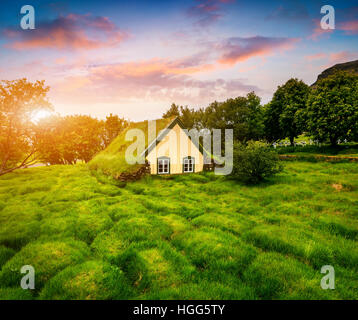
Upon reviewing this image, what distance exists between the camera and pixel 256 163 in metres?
16.1

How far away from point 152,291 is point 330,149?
1351 inches

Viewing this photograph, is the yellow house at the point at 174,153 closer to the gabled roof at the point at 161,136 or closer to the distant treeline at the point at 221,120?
the gabled roof at the point at 161,136

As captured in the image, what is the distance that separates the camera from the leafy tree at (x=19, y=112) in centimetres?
766

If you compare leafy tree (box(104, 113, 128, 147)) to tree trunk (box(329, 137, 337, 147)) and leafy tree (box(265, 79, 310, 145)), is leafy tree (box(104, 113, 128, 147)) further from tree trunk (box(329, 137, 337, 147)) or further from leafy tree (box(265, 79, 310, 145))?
tree trunk (box(329, 137, 337, 147))

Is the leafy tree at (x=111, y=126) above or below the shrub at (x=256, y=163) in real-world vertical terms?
above

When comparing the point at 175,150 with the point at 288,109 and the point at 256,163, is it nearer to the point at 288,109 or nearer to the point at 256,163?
the point at 256,163

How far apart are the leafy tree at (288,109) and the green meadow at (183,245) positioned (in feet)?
86.6

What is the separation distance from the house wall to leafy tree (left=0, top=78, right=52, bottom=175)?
1277cm

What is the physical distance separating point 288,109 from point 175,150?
2853 centimetres

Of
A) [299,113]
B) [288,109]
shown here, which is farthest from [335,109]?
[288,109]

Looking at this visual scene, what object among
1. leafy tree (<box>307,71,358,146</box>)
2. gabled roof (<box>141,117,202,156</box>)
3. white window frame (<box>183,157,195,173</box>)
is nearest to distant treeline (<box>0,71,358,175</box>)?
leafy tree (<box>307,71,358,146</box>)

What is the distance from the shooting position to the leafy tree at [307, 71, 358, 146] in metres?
24.9

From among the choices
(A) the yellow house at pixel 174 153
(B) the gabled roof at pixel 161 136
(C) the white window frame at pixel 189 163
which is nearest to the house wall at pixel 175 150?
(A) the yellow house at pixel 174 153
